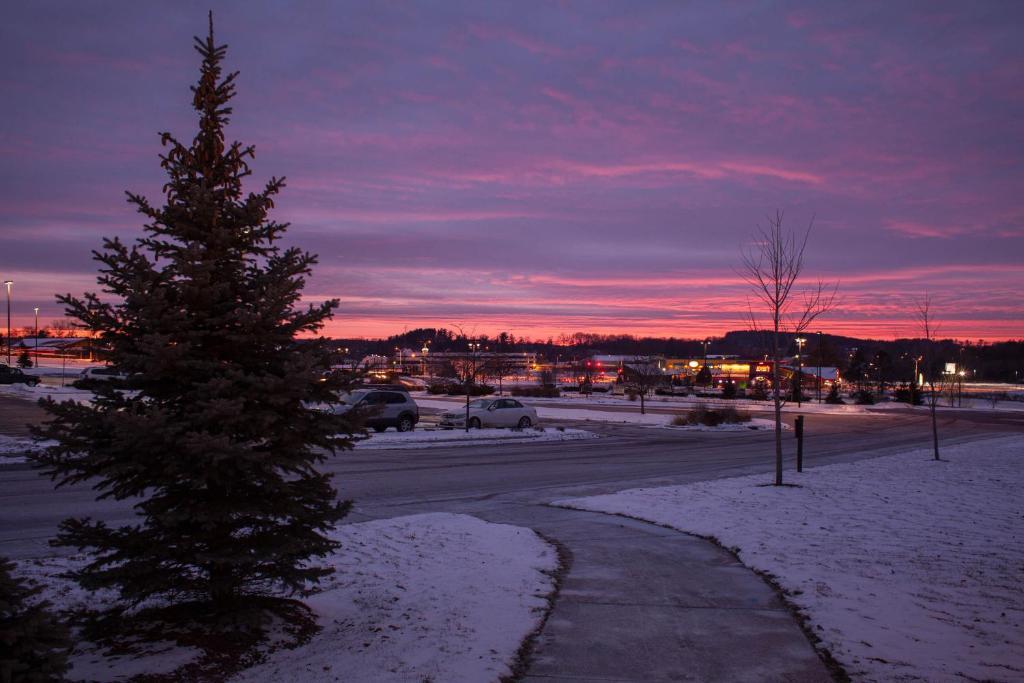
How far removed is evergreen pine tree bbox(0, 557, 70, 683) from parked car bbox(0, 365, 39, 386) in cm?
6352

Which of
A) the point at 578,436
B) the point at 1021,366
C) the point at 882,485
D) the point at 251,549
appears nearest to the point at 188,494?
the point at 251,549

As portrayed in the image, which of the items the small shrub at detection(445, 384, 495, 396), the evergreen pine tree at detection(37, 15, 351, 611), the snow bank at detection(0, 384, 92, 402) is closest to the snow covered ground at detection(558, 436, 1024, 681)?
the evergreen pine tree at detection(37, 15, 351, 611)

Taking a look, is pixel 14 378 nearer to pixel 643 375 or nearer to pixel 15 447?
pixel 15 447

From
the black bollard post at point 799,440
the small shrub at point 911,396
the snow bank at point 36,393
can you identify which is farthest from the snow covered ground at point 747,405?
the black bollard post at point 799,440

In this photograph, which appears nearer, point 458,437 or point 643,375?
point 458,437

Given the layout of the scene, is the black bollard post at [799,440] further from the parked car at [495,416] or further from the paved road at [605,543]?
the parked car at [495,416]

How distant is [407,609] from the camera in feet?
21.4

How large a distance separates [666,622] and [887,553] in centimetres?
396

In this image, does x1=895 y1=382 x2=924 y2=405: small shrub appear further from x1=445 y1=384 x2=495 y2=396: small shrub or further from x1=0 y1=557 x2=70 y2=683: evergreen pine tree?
x1=0 y1=557 x2=70 y2=683: evergreen pine tree

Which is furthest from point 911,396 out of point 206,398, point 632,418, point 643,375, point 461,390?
point 206,398

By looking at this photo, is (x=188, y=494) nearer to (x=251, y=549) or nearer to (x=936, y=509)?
(x=251, y=549)

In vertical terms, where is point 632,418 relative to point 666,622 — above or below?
below

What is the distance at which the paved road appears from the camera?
18.4 feet

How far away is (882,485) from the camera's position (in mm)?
15297
